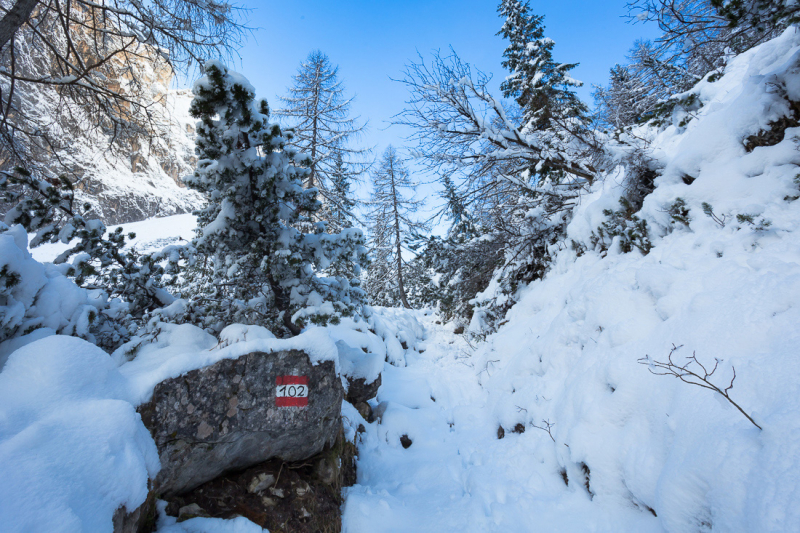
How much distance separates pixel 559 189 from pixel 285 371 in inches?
256

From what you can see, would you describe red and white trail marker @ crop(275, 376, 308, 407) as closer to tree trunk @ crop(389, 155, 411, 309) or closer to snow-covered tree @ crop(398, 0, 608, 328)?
snow-covered tree @ crop(398, 0, 608, 328)

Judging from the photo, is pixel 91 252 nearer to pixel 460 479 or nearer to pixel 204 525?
pixel 204 525

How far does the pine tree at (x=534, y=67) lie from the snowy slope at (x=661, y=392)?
20.4ft

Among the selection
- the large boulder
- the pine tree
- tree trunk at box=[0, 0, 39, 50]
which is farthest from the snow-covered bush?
the pine tree

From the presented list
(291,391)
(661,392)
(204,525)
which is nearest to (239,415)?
(291,391)

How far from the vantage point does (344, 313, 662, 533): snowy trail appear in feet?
8.73

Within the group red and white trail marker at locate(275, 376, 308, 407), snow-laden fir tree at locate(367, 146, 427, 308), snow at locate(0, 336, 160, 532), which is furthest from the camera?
snow-laden fir tree at locate(367, 146, 427, 308)

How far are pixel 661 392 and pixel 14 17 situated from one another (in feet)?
22.4

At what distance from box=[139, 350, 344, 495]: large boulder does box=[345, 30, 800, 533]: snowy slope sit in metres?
0.98

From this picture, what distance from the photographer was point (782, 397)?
170cm

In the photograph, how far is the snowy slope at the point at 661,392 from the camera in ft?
5.81

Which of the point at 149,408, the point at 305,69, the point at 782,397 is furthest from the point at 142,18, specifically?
the point at 305,69

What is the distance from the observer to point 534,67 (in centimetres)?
1048

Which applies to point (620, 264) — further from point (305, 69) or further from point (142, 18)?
point (305, 69)
